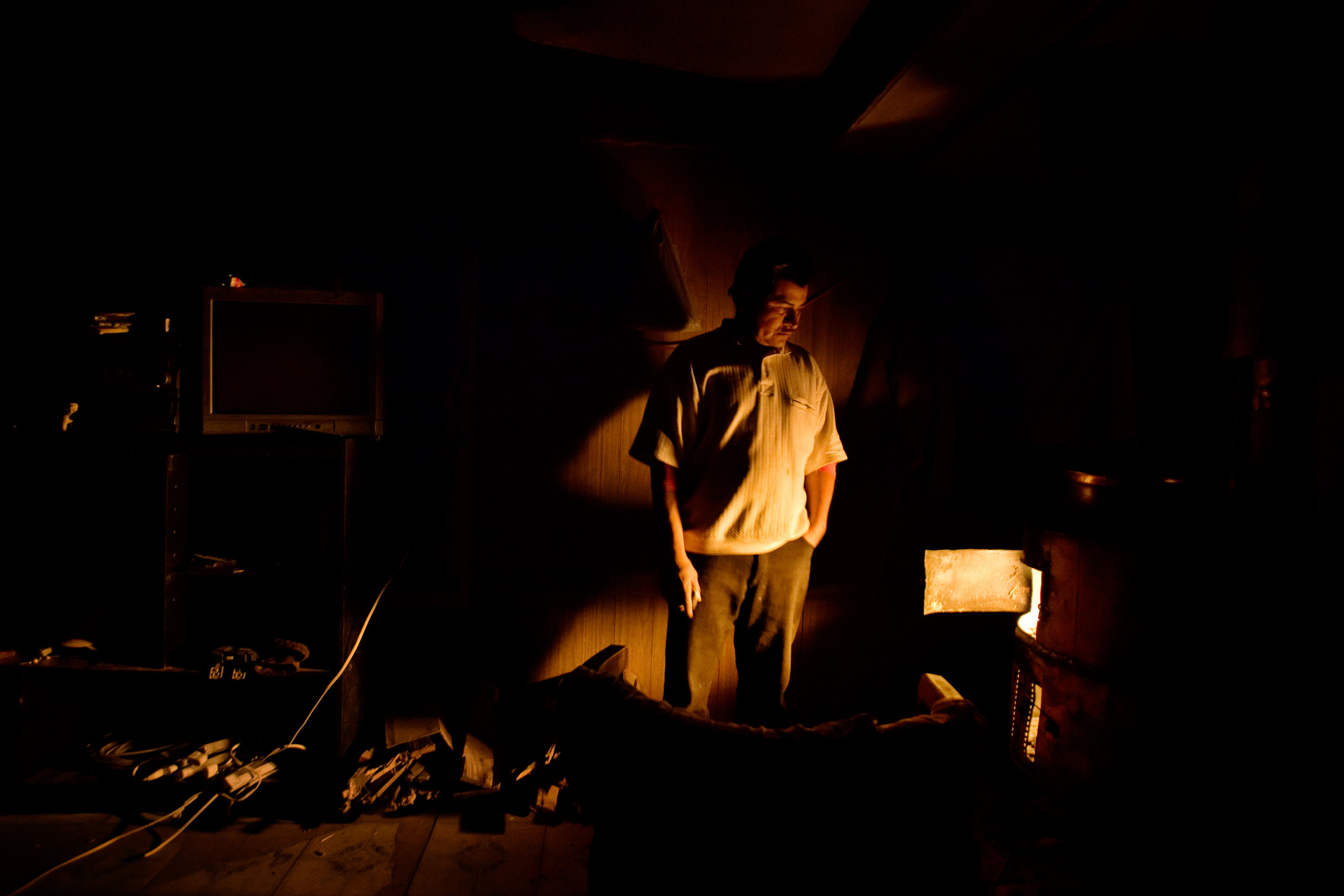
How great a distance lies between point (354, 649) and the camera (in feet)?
8.23

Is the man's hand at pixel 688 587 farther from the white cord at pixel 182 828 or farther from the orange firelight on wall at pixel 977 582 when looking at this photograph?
the white cord at pixel 182 828

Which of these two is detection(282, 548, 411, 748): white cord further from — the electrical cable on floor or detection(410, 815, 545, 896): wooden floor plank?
detection(410, 815, 545, 896): wooden floor plank

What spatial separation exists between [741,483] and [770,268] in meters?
0.82

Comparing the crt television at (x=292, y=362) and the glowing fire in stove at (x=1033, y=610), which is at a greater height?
the crt television at (x=292, y=362)

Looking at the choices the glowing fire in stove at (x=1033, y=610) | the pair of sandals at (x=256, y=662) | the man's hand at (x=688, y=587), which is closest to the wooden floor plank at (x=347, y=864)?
the pair of sandals at (x=256, y=662)

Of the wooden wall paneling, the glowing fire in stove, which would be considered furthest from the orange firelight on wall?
the wooden wall paneling

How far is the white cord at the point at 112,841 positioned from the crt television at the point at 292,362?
147cm

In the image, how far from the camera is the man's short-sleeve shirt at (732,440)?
7.36 ft

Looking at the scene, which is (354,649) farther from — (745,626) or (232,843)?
(745,626)

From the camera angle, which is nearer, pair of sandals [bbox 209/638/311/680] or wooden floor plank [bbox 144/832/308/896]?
wooden floor plank [bbox 144/832/308/896]

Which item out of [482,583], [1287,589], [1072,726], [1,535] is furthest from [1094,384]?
[1,535]

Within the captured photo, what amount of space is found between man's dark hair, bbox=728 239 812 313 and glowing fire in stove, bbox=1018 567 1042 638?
155cm

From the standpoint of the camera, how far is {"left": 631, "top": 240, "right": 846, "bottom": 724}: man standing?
2227 mm

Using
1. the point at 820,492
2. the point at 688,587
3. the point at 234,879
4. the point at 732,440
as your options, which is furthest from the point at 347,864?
the point at 820,492
